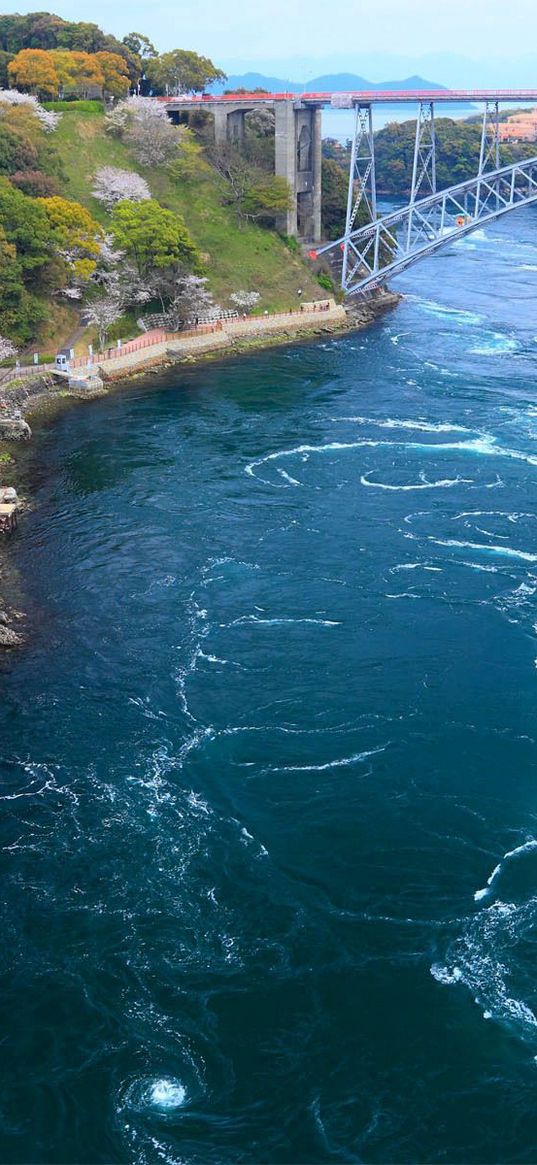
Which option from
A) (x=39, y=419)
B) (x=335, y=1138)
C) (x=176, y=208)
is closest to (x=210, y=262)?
(x=176, y=208)

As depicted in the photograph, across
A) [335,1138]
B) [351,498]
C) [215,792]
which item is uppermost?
[351,498]

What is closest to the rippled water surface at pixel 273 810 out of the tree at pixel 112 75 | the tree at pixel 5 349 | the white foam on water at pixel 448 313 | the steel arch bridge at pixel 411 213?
the tree at pixel 5 349

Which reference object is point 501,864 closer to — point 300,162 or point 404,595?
point 404,595

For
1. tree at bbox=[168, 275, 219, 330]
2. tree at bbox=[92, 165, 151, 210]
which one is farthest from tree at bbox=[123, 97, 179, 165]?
tree at bbox=[168, 275, 219, 330]

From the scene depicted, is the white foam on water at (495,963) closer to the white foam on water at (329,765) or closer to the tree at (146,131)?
the white foam on water at (329,765)

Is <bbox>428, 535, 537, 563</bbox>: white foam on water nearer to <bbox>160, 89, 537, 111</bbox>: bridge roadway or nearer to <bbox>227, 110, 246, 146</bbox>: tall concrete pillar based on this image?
<bbox>160, 89, 537, 111</bbox>: bridge roadway

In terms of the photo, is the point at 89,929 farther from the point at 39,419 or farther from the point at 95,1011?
the point at 39,419

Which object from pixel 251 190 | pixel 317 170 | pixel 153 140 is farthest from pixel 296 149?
pixel 153 140
